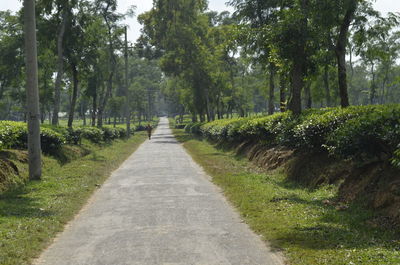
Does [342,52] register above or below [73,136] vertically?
above

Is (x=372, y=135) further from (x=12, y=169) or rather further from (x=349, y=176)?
(x=12, y=169)

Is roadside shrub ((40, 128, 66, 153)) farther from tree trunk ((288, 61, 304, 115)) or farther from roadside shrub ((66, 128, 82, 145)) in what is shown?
tree trunk ((288, 61, 304, 115))

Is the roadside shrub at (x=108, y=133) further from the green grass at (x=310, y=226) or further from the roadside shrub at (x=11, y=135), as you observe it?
the green grass at (x=310, y=226)

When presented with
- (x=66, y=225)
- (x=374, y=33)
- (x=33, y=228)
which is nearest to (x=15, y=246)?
(x=33, y=228)

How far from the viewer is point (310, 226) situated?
298 inches

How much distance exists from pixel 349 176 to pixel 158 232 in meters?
4.88

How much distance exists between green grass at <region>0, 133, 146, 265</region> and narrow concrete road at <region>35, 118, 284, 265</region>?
29 cm

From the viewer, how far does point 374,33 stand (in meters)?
16.6

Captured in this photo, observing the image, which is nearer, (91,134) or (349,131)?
(349,131)

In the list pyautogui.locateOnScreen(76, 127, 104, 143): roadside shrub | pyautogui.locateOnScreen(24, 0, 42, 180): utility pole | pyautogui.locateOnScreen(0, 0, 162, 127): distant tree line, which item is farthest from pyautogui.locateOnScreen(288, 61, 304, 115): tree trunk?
pyautogui.locateOnScreen(76, 127, 104, 143): roadside shrub

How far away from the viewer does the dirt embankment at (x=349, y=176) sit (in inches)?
305

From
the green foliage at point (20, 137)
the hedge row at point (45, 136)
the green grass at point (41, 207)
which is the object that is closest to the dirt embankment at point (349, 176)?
the green grass at point (41, 207)

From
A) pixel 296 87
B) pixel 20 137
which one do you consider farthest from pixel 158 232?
pixel 296 87

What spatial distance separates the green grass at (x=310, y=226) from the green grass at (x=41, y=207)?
380cm
